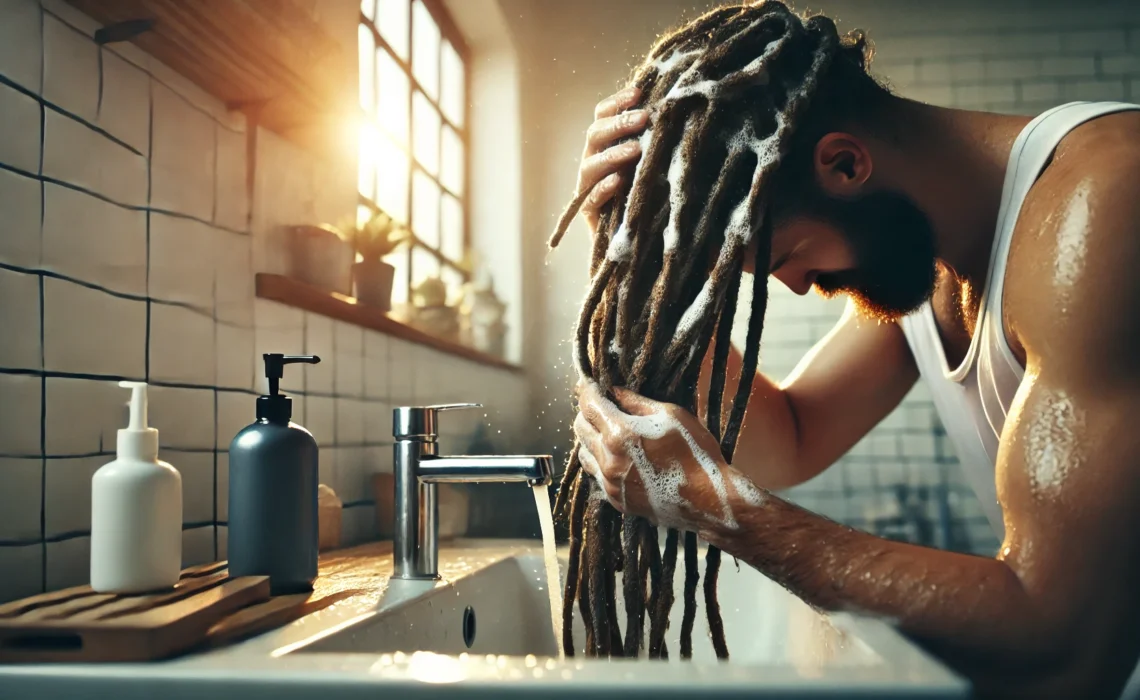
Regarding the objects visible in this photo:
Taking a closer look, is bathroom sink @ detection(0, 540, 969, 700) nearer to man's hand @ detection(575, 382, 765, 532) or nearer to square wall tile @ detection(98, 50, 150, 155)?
man's hand @ detection(575, 382, 765, 532)

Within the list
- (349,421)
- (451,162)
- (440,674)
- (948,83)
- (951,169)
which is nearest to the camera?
(440,674)

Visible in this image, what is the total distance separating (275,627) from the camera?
0.62 metres

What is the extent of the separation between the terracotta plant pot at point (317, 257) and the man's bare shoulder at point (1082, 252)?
0.75 meters

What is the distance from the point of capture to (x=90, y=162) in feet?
2.43

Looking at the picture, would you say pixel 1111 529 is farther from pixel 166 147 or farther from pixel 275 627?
pixel 166 147

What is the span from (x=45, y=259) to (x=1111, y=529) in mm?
772

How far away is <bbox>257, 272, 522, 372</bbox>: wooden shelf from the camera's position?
1004 mm

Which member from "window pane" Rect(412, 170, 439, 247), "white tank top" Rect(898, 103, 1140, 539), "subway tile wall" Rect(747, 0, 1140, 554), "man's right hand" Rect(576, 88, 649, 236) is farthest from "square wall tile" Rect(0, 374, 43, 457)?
"subway tile wall" Rect(747, 0, 1140, 554)

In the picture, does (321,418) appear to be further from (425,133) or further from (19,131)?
(425,133)

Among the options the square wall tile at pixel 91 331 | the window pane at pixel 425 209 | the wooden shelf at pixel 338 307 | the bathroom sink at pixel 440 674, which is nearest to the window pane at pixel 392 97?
the window pane at pixel 425 209

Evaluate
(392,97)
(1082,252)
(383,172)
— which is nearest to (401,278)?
(383,172)

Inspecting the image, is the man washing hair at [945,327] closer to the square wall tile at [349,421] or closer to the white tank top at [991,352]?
the white tank top at [991,352]

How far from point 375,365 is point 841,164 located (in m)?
Answer: 0.70

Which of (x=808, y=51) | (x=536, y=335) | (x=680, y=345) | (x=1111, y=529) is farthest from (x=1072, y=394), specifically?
(x=536, y=335)
